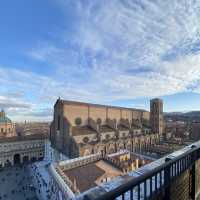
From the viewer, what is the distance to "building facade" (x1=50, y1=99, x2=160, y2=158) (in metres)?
23.5

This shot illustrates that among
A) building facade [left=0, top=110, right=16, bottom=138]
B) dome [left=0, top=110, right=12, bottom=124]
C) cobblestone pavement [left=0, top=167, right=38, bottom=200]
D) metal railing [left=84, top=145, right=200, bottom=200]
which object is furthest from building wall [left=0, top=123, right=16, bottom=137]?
metal railing [left=84, top=145, right=200, bottom=200]

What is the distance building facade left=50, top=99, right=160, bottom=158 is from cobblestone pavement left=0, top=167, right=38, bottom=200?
6643 millimetres

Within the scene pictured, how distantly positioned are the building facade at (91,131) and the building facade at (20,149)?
10324 millimetres

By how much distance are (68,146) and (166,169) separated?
22.6 m

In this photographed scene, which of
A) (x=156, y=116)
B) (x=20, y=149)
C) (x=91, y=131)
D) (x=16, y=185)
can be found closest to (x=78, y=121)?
(x=91, y=131)

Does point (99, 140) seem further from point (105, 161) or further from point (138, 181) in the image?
point (138, 181)

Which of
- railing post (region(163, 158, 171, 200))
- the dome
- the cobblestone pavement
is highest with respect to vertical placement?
railing post (region(163, 158, 171, 200))

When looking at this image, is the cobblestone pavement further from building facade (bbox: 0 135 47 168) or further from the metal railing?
the metal railing

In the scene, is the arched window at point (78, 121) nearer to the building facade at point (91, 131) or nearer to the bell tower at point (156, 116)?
the building facade at point (91, 131)

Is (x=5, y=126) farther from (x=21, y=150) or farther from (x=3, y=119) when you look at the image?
(x=21, y=150)

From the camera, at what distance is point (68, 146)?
2344 cm

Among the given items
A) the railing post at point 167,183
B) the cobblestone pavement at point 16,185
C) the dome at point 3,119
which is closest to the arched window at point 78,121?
the cobblestone pavement at point 16,185

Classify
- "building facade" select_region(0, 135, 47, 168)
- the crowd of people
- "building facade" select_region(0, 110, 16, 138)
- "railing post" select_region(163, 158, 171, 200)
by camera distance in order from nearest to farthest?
1. "railing post" select_region(163, 158, 171, 200)
2. the crowd of people
3. "building facade" select_region(0, 135, 47, 168)
4. "building facade" select_region(0, 110, 16, 138)

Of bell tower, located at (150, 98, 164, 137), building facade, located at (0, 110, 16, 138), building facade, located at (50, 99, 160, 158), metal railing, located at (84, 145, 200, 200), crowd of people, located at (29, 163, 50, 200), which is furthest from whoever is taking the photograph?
building facade, located at (0, 110, 16, 138)
